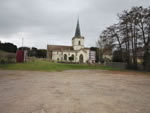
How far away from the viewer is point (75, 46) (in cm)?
5791

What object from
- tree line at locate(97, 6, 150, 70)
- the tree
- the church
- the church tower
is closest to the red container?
tree line at locate(97, 6, 150, 70)

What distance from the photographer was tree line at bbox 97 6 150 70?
18609mm

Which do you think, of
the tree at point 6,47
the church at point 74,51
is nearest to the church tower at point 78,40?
the church at point 74,51

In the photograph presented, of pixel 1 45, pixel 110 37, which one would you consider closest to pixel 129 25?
pixel 110 37

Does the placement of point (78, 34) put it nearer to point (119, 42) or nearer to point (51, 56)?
point (51, 56)

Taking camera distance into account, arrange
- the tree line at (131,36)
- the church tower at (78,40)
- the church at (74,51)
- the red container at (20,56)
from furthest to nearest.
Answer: the church tower at (78,40) < the church at (74,51) < the red container at (20,56) < the tree line at (131,36)

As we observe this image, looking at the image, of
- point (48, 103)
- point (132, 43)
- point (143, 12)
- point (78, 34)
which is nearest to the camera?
point (48, 103)

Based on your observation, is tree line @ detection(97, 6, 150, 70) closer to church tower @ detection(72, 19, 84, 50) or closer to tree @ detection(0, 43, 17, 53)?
church tower @ detection(72, 19, 84, 50)

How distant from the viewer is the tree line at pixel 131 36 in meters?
18.6

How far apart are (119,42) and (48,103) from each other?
20409 millimetres

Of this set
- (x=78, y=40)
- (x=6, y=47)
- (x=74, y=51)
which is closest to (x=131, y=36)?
(x=74, y=51)

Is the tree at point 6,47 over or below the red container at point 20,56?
over

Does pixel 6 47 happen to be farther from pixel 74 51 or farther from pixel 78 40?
pixel 78 40

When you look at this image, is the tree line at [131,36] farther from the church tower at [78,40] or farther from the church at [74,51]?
the church tower at [78,40]
